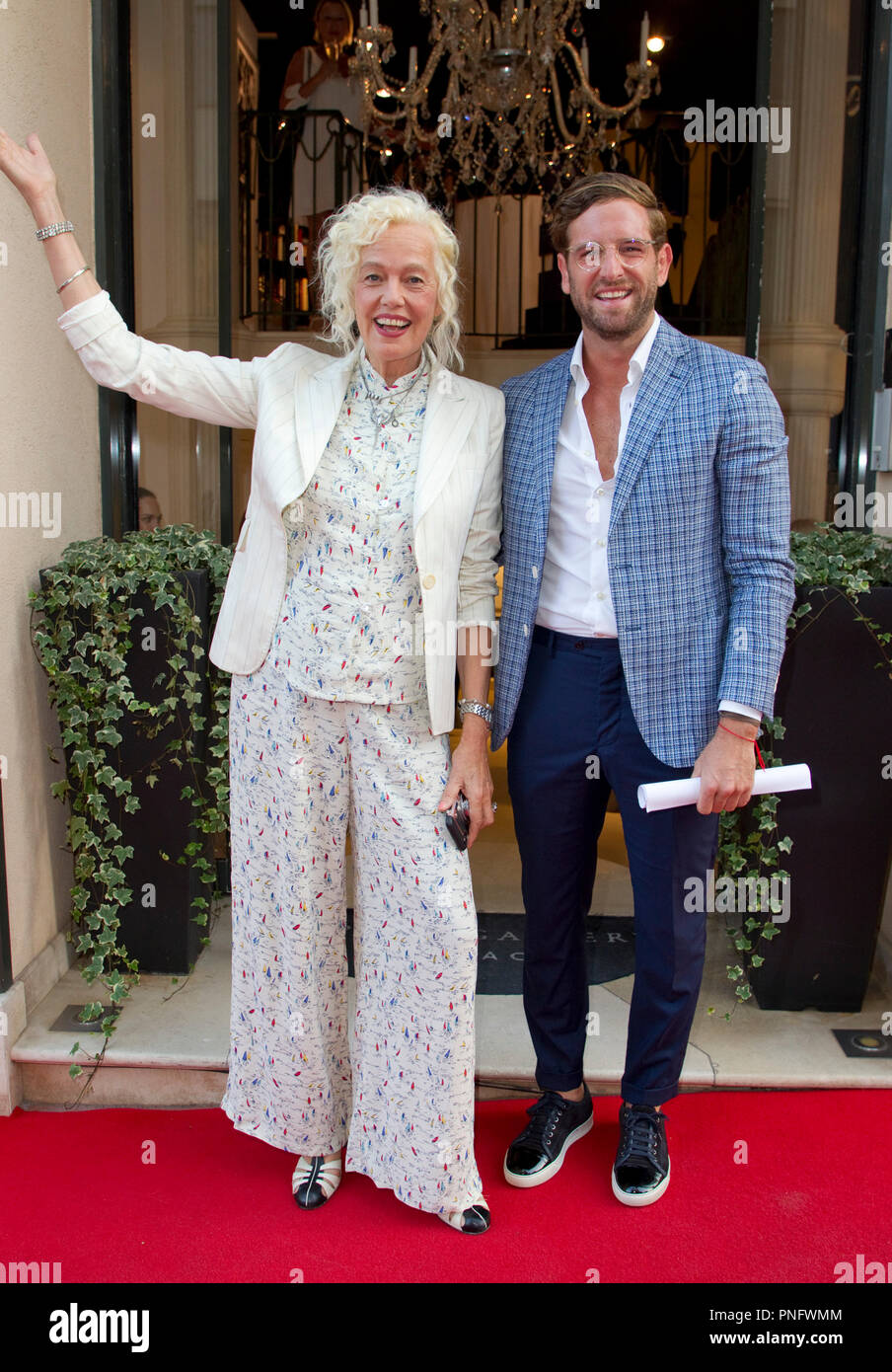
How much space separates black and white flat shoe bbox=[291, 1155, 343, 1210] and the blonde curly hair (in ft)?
4.88

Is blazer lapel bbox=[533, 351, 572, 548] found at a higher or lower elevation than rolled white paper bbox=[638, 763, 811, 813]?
higher

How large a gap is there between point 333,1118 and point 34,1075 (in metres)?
0.78

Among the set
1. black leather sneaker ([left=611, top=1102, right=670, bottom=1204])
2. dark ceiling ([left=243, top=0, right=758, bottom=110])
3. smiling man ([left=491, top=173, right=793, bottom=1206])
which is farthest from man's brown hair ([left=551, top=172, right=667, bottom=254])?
dark ceiling ([left=243, top=0, right=758, bottom=110])

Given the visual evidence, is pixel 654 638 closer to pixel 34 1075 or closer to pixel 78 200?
pixel 34 1075

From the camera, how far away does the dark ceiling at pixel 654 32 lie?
723 cm

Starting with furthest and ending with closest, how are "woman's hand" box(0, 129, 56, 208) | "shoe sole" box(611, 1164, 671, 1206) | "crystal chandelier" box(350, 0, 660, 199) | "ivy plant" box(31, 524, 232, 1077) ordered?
"crystal chandelier" box(350, 0, 660, 199) < "ivy plant" box(31, 524, 232, 1077) < "shoe sole" box(611, 1164, 671, 1206) < "woman's hand" box(0, 129, 56, 208)

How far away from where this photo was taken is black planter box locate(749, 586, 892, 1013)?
2.55m

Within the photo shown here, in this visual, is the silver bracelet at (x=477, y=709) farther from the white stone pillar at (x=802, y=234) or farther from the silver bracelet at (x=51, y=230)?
the white stone pillar at (x=802, y=234)

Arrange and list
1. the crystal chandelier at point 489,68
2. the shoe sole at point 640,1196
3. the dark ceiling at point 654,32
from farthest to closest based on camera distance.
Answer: the dark ceiling at point 654,32, the crystal chandelier at point 489,68, the shoe sole at point 640,1196

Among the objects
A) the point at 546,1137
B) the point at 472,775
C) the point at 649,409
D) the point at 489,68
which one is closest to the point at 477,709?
the point at 472,775

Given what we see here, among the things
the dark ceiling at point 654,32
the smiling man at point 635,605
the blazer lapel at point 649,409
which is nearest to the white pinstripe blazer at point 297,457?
the smiling man at point 635,605

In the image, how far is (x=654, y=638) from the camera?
6.25ft

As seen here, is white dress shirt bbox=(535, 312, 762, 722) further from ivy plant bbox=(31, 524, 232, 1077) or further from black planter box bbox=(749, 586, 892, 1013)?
ivy plant bbox=(31, 524, 232, 1077)

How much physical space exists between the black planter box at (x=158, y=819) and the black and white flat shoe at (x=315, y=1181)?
83cm
